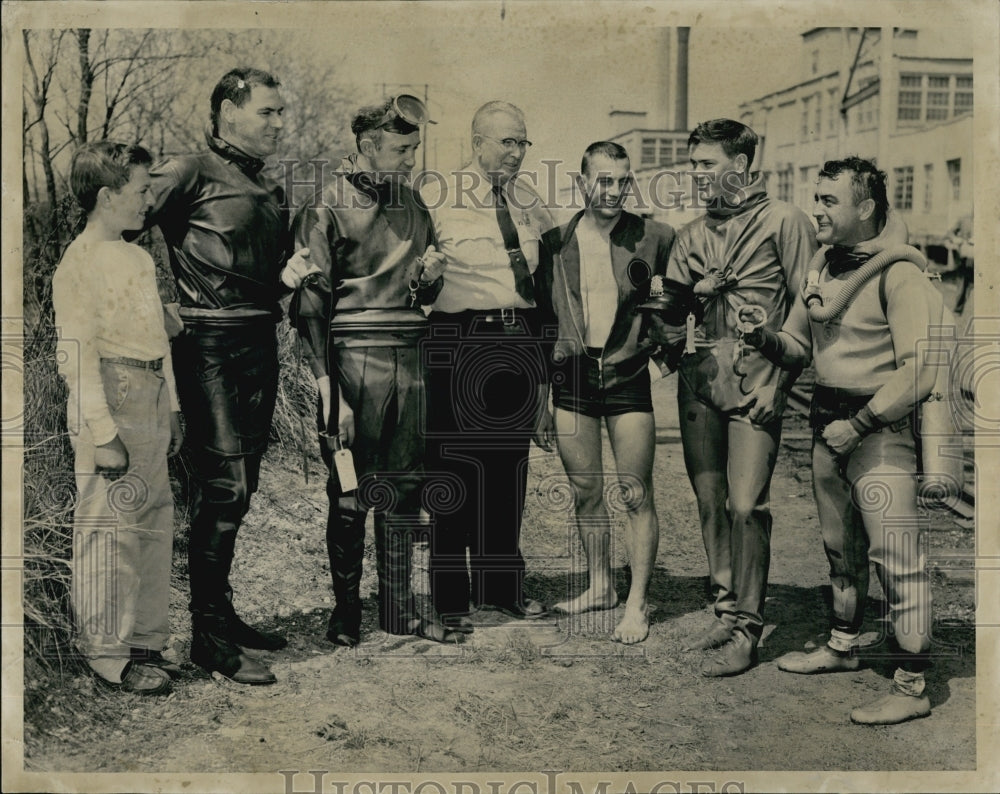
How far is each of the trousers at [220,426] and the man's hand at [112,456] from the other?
302mm

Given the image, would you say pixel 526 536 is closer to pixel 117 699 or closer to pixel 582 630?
pixel 582 630

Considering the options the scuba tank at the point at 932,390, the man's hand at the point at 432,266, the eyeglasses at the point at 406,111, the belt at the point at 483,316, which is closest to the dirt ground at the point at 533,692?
the scuba tank at the point at 932,390

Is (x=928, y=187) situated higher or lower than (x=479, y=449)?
higher

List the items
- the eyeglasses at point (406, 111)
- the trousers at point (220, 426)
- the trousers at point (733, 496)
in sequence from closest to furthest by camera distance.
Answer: the trousers at point (220, 426)
the eyeglasses at point (406, 111)
the trousers at point (733, 496)

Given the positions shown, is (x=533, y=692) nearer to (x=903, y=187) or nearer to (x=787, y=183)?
(x=787, y=183)

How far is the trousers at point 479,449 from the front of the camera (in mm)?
5520

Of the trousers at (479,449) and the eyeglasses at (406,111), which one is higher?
the eyeglasses at (406,111)

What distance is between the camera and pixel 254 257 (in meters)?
5.22

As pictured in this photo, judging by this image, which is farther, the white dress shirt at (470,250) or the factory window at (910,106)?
the factory window at (910,106)

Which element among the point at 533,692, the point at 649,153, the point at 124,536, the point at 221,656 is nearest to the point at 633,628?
the point at 533,692

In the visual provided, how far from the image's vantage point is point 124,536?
5262mm

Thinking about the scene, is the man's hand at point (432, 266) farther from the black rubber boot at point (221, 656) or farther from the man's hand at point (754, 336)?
the black rubber boot at point (221, 656)

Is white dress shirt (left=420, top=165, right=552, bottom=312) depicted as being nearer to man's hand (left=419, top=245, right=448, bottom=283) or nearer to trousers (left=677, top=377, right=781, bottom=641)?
man's hand (left=419, top=245, right=448, bottom=283)

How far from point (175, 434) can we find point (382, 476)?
95 centimetres
